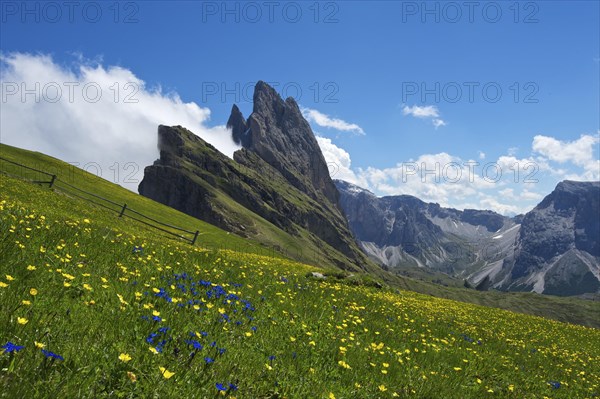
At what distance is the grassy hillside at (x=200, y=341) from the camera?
4.35m

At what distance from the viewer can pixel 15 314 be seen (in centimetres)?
491

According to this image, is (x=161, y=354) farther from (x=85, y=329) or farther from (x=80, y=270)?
(x=80, y=270)

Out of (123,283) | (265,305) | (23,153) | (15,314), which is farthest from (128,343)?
(23,153)

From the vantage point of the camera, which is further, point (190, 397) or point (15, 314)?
point (15, 314)

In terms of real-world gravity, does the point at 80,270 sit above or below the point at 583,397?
above

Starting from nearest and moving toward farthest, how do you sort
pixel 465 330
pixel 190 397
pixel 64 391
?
pixel 64 391 → pixel 190 397 → pixel 465 330

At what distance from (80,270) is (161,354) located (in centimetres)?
425

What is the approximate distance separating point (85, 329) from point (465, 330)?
49.7 feet

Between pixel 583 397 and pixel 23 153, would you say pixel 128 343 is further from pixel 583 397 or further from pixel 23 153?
pixel 23 153

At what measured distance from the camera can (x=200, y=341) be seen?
6.17 meters

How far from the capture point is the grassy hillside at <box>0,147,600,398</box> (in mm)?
4348

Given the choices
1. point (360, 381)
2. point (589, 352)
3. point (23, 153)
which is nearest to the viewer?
point (360, 381)

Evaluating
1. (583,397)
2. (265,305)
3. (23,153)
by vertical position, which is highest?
(23,153)

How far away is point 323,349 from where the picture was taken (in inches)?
320
